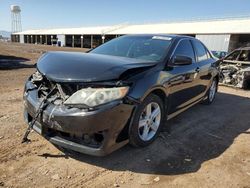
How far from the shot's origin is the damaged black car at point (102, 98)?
2979 mm

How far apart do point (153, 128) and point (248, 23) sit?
32690 mm

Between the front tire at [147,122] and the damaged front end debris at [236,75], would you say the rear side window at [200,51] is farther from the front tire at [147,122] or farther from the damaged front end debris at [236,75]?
the damaged front end debris at [236,75]

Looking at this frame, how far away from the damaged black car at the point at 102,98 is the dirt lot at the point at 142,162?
0.29 meters

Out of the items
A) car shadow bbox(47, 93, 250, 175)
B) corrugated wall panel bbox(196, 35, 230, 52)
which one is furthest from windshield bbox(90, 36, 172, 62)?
corrugated wall panel bbox(196, 35, 230, 52)

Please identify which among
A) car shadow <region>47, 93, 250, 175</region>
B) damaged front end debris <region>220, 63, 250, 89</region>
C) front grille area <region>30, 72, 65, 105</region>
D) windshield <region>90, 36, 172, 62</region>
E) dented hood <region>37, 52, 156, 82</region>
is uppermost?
windshield <region>90, 36, 172, 62</region>

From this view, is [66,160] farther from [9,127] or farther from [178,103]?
[178,103]

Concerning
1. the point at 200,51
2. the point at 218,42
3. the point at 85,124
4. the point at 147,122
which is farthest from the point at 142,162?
the point at 218,42

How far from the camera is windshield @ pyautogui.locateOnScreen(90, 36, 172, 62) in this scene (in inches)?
169

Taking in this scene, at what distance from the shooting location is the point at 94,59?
3.68 m

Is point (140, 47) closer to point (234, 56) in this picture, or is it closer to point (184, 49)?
point (184, 49)

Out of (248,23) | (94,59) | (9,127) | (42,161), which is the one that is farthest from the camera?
(248,23)

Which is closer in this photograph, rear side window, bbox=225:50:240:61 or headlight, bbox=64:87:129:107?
headlight, bbox=64:87:129:107

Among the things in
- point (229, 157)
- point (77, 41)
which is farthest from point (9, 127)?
point (77, 41)

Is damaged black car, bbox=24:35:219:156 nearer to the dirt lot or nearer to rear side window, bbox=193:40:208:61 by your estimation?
the dirt lot
